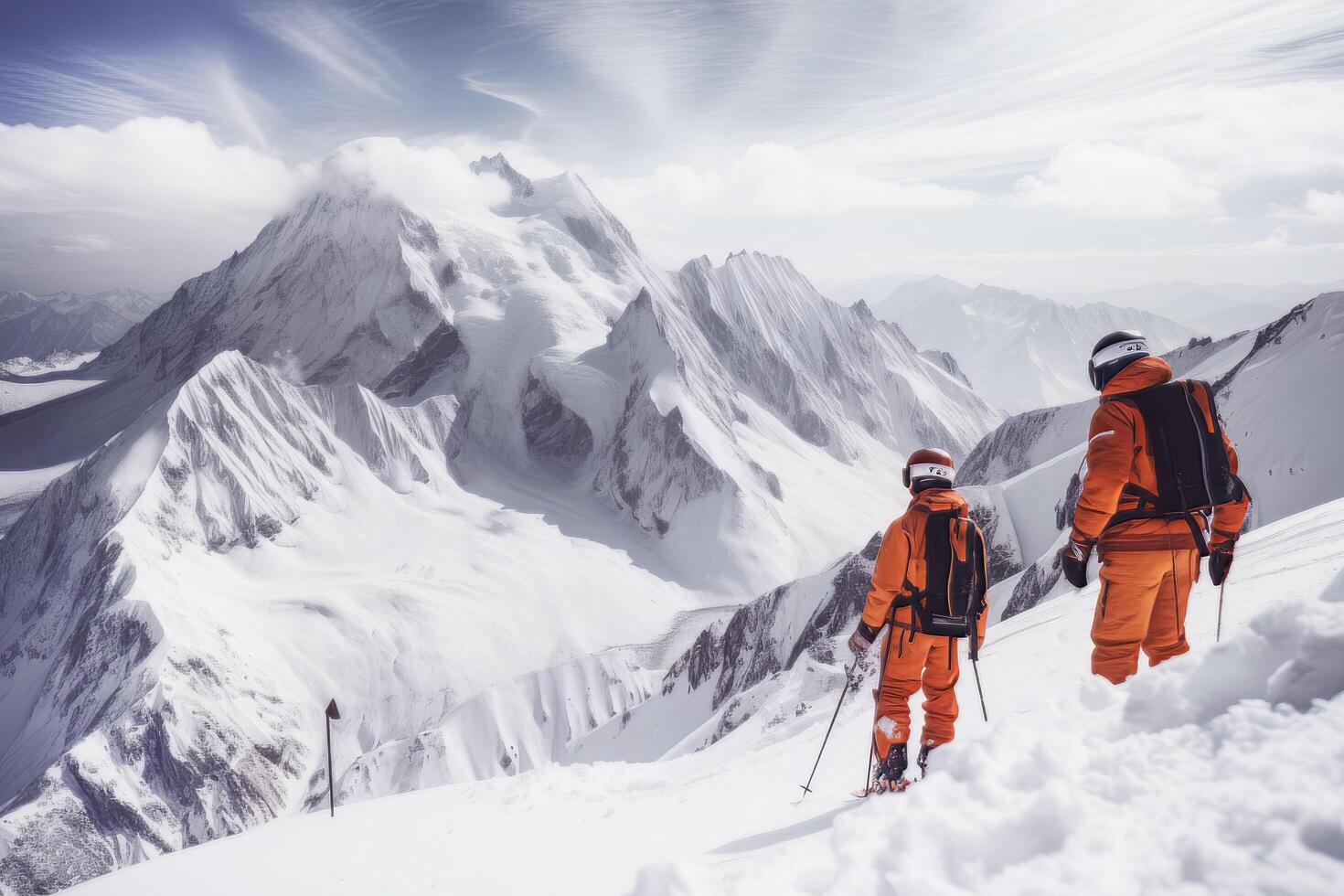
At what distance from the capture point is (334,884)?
7.65m

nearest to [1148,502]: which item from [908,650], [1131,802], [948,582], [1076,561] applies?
[1076,561]

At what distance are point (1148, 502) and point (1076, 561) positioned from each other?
0.78m

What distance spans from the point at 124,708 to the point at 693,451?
96.4 m

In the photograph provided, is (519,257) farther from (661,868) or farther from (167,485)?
(661,868)

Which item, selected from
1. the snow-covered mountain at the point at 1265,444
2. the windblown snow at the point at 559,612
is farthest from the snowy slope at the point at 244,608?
the snow-covered mountain at the point at 1265,444

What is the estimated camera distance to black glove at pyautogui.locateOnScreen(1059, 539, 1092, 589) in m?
5.76

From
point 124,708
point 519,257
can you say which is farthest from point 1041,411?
point 519,257

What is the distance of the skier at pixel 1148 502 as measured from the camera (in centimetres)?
553

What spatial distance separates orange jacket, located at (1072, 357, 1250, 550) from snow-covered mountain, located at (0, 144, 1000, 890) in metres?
76.5

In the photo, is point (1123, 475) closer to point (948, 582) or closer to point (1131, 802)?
point (948, 582)

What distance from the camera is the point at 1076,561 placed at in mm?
5980

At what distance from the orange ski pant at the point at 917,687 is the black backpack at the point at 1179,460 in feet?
5.96

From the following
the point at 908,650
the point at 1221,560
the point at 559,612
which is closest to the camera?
the point at 908,650

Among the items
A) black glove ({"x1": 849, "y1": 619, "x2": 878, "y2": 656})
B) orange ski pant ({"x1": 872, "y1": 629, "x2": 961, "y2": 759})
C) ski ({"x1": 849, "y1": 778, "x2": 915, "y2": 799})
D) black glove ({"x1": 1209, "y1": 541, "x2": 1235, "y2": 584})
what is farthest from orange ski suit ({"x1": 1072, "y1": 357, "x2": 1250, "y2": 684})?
ski ({"x1": 849, "y1": 778, "x2": 915, "y2": 799})
